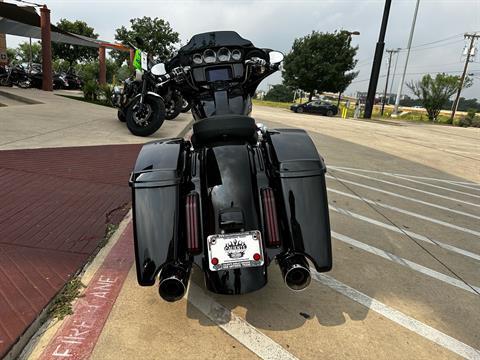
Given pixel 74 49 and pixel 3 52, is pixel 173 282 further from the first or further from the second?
pixel 74 49

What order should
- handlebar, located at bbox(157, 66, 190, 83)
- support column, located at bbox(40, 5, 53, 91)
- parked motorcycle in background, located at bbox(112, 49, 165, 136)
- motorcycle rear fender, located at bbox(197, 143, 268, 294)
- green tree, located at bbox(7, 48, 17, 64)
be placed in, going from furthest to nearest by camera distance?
green tree, located at bbox(7, 48, 17, 64), support column, located at bbox(40, 5, 53, 91), parked motorcycle in background, located at bbox(112, 49, 165, 136), handlebar, located at bbox(157, 66, 190, 83), motorcycle rear fender, located at bbox(197, 143, 268, 294)

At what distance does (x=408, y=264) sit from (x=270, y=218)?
1771mm

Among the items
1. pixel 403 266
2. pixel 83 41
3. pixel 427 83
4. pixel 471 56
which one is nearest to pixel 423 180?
pixel 403 266

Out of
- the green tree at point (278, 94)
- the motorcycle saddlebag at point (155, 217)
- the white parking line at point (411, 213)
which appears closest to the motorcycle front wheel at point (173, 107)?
the white parking line at point (411, 213)

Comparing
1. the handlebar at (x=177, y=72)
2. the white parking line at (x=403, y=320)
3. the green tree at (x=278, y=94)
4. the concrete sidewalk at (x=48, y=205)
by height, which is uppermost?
the handlebar at (x=177, y=72)

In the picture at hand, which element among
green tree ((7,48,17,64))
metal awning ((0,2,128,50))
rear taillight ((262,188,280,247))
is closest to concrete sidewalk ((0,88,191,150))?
rear taillight ((262,188,280,247))

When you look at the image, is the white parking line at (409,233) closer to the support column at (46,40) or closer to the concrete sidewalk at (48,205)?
the concrete sidewalk at (48,205)

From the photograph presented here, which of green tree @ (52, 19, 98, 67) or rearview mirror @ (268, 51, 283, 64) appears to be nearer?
rearview mirror @ (268, 51, 283, 64)

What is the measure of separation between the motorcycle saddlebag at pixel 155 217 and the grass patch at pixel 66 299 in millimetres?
648

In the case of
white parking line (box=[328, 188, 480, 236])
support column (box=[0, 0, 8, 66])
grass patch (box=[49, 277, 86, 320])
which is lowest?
white parking line (box=[328, 188, 480, 236])

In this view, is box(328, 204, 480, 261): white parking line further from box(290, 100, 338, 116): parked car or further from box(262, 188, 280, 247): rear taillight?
box(290, 100, 338, 116): parked car

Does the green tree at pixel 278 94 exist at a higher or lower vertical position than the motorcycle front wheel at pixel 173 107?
lower

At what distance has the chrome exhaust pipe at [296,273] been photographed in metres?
1.87

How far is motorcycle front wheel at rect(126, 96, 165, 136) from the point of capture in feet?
25.3
